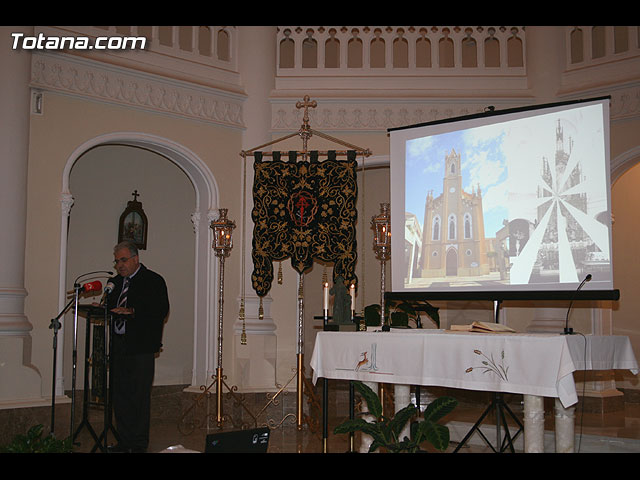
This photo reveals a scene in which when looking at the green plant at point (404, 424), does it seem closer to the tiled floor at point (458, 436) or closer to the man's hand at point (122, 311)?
the tiled floor at point (458, 436)

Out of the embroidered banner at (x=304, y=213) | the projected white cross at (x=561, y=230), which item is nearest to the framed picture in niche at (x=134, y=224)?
the embroidered banner at (x=304, y=213)

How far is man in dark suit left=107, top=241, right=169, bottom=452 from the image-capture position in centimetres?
648

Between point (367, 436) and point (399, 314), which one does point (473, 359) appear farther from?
point (399, 314)

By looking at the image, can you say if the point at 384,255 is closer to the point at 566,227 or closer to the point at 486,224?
the point at 486,224

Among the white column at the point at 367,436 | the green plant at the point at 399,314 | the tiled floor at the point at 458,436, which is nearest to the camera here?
the white column at the point at 367,436

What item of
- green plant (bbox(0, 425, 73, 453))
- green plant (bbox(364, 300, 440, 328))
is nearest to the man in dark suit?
green plant (bbox(364, 300, 440, 328))

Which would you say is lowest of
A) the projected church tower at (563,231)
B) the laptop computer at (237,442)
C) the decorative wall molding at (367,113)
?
the laptop computer at (237,442)

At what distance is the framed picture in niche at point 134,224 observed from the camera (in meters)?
9.29

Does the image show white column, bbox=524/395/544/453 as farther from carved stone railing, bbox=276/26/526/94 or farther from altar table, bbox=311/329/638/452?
carved stone railing, bbox=276/26/526/94

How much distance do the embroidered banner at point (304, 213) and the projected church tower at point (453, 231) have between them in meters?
1.95

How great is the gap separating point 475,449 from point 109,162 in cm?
576

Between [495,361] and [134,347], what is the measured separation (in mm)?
3263

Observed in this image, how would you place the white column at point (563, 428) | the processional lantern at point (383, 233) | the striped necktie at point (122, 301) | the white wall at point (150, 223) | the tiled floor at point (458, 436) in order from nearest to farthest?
the white column at point (563, 428) < the tiled floor at point (458, 436) < the striped necktie at point (122, 301) < the processional lantern at point (383, 233) < the white wall at point (150, 223)
